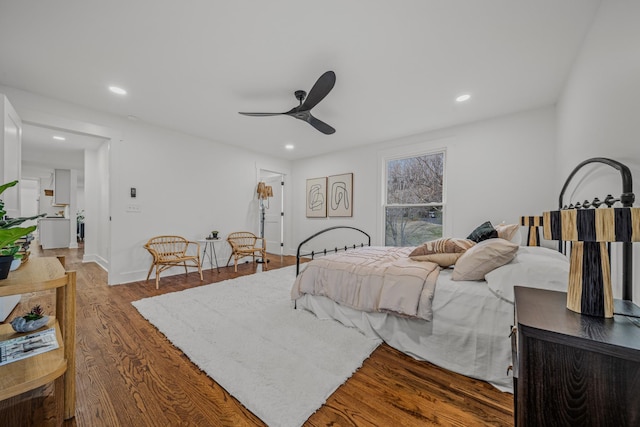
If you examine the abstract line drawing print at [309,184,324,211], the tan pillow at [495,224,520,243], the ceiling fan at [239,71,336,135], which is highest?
the ceiling fan at [239,71,336,135]

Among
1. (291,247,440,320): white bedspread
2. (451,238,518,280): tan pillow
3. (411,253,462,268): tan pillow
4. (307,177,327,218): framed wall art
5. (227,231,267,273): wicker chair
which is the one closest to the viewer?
(451,238,518,280): tan pillow

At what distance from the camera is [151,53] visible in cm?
223

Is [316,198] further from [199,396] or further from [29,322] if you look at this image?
[29,322]

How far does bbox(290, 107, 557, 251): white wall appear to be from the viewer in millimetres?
3213

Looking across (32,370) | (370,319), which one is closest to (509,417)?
(370,319)

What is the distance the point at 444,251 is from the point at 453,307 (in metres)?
0.55

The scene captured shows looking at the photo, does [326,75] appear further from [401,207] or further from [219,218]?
[219,218]

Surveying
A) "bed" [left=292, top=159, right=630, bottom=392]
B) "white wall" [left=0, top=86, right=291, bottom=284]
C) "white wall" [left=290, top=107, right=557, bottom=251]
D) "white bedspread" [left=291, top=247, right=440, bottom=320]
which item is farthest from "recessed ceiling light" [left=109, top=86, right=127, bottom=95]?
"white wall" [left=290, top=107, right=557, bottom=251]

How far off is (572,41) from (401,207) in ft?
9.46

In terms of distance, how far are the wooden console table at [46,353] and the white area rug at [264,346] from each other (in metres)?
0.70

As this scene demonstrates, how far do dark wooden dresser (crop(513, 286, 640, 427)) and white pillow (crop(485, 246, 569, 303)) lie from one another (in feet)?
2.84

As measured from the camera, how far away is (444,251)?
2.13m

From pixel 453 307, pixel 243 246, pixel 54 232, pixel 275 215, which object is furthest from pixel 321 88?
pixel 54 232

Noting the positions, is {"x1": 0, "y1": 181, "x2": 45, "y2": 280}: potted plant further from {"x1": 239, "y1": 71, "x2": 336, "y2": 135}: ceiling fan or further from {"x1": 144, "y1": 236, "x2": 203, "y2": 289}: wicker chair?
{"x1": 144, "y1": 236, "x2": 203, "y2": 289}: wicker chair
